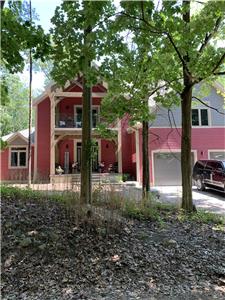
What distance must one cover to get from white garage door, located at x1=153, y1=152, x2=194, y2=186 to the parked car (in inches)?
112

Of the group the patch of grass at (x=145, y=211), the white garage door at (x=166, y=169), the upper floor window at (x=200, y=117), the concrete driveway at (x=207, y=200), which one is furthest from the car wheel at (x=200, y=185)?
the patch of grass at (x=145, y=211)

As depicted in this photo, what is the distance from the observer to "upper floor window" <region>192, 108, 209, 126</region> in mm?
22516

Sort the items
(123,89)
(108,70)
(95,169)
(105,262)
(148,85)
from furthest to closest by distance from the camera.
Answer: (95,169), (148,85), (123,89), (108,70), (105,262)

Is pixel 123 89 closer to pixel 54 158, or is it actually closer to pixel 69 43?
pixel 69 43

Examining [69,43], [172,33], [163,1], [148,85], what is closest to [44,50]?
[69,43]

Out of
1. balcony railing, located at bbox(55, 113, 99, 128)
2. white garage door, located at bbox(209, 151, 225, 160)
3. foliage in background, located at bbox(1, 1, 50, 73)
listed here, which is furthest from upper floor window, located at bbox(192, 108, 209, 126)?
foliage in background, located at bbox(1, 1, 50, 73)

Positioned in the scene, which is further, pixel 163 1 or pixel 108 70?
pixel 108 70

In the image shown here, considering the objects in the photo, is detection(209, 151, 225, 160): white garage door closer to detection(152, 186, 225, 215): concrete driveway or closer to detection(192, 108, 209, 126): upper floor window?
detection(192, 108, 209, 126): upper floor window

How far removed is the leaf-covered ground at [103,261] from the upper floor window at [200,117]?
16668mm

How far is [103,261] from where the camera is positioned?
4887 millimetres

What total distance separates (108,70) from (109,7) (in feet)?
4.03

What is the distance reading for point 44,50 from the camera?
4.88 meters

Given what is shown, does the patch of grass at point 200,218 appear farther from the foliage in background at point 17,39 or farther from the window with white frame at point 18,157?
the window with white frame at point 18,157

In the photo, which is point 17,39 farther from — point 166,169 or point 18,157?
point 18,157
